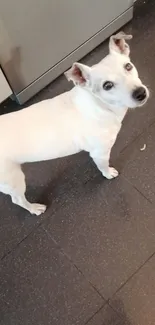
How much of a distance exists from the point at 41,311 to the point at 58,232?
430mm

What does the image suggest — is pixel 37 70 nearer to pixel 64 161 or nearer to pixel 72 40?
pixel 72 40

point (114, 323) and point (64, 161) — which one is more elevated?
point (64, 161)

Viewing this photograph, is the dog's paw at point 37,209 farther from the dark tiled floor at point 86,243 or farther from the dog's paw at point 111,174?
the dog's paw at point 111,174

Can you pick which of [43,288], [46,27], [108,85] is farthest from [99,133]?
[43,288]

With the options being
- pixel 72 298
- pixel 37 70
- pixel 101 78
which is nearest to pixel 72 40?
pixel 37 70

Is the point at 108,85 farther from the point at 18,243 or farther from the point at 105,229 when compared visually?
the point at 18,243

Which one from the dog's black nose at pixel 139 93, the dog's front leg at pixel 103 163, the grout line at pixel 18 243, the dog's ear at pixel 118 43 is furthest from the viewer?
the grout line at pixel 18 243

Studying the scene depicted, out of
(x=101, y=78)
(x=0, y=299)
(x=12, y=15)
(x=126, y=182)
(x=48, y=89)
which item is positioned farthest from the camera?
(x=48, y=89)

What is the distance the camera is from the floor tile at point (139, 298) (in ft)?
6.52

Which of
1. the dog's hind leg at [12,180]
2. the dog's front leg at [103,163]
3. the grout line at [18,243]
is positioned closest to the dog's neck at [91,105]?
the dog's front leg at [103,163]

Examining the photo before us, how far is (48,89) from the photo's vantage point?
8.73 ft

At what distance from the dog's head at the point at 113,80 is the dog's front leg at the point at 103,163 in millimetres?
335

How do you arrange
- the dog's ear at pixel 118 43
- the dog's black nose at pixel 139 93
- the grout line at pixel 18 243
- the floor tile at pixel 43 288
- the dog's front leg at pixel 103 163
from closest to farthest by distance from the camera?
the dog's black nose at pixel 139 93
the dog's ear at pixel 118 43
the dog's front leg at pixel 103 163
the floor tile at pixel 43 288
the grout line at pixel 18 243

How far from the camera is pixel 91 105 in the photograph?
67.7 inches
